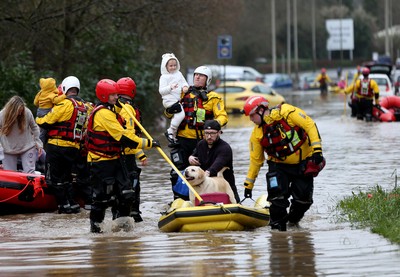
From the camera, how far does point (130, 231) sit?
43.5 ft

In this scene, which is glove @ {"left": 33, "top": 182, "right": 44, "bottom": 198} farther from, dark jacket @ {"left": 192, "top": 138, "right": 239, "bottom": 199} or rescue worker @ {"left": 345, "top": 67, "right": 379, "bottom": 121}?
rescue worker @ {"left": 345, "top": 67, "right": 379, "bottom": 121}

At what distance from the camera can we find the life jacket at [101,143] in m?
12.9

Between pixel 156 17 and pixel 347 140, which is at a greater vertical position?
pixel 156 17

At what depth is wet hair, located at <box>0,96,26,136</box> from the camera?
1549 centimetres

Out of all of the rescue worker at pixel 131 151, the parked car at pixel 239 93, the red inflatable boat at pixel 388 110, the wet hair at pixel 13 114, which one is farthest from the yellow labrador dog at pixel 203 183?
the parked car at pixel 239 93

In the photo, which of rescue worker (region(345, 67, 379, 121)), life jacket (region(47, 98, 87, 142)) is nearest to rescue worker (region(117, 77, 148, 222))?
life jacket (region(47, 98, 87, 142))

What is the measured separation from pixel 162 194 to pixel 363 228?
17.5 ft

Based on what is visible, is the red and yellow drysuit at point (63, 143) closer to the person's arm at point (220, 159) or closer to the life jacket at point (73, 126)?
the life jacket at point (73, 126)

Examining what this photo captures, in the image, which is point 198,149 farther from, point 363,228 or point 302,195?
point 363,228

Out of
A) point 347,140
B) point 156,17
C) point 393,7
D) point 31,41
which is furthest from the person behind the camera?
point 393,7

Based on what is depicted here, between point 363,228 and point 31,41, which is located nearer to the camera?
point 363,228

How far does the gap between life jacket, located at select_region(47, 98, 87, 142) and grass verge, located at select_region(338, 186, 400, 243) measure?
11.6 feet

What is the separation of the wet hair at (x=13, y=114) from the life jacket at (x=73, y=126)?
0.70 meters

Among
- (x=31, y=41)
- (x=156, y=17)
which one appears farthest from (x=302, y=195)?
(x=156, y=17)
